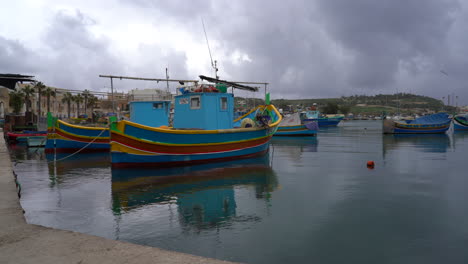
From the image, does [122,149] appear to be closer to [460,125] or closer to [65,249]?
[65,249]

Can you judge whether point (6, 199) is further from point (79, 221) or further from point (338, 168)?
point (338, 168)

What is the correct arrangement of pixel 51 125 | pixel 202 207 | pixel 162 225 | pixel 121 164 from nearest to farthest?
pixel 162 225
pixel 202 207
pixel 121 164
pixel 51 125

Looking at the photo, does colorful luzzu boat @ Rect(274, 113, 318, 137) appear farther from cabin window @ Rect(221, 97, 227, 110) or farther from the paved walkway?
the paved walkway

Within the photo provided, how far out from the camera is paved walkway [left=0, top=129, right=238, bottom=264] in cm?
416

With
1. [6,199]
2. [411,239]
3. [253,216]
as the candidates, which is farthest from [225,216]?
[6,199]

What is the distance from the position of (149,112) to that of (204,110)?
6591mm

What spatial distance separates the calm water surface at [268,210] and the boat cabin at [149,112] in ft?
20.8

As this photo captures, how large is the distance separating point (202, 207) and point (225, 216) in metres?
1.11

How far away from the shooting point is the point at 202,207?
927 centimetres

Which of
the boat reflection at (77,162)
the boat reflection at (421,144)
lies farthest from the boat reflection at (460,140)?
the boat reflection at (77,162)

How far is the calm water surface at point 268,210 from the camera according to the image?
6383 mm

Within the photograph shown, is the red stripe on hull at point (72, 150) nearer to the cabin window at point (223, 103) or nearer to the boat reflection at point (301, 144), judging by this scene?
the cabin window at point (223, 103)

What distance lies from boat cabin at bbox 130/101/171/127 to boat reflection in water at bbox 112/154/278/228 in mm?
7308

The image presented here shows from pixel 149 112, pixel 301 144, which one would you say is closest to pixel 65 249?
pixel 149 112
